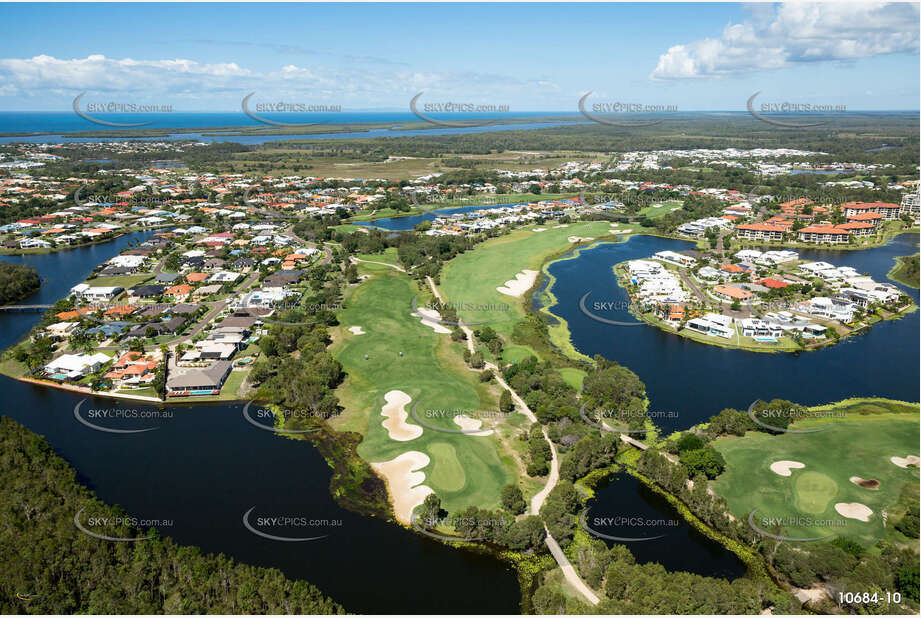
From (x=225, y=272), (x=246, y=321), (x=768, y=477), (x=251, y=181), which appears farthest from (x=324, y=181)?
(x=768, y=477)

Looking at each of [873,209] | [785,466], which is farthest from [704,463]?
[873,209]

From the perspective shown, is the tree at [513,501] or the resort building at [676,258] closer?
the tree at [513,501]

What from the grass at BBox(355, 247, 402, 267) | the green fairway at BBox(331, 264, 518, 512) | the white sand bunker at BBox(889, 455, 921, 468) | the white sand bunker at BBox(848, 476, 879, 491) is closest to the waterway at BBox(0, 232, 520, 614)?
the green fairway at BBox(331, 264, 518, 512)

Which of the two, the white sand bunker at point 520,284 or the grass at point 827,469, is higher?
the white sand bunker at point 520,284

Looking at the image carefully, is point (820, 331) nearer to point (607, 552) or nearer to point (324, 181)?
point (607, 552)

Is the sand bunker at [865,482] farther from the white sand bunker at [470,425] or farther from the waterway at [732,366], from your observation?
the white sand bunker at [470,425]

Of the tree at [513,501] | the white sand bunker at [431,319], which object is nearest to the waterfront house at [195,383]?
the white sand bunker at [431,319]

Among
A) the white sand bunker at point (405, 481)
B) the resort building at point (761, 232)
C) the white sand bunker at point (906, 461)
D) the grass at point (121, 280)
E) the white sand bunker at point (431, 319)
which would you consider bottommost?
the white sand bunker at point (405, 481)

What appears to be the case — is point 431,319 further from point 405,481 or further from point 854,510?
point 854,510
